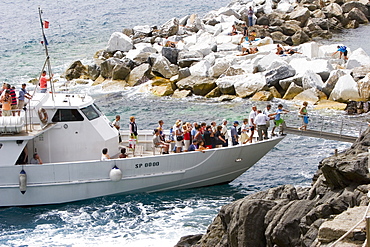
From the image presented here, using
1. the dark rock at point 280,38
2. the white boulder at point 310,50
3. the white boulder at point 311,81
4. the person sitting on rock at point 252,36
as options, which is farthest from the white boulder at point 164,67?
the dark rock at point 280,38

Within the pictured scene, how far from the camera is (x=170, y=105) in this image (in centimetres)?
3259

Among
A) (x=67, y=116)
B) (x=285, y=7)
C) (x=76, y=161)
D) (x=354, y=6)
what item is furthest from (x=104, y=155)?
(x=354, y=6)

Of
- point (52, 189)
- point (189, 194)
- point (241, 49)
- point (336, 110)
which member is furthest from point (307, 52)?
point (52, 189)

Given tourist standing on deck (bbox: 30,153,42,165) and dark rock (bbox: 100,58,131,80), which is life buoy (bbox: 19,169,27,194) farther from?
dark rock (bbox: 100,58,131,80)

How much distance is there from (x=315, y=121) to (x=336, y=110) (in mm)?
2197

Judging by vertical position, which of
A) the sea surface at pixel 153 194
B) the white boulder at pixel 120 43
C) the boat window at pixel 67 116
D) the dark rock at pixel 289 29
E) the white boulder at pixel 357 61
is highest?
the dark rock at pixel 289 29

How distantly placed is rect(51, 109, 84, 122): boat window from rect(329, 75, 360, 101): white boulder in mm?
15127

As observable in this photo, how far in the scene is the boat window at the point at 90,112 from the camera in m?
20.2

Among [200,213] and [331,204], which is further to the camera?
[200,213]

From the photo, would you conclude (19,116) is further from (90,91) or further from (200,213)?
(90,91)

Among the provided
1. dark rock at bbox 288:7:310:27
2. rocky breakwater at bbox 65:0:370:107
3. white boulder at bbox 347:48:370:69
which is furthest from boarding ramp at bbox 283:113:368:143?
dark rock at bbox 288:7:310:27

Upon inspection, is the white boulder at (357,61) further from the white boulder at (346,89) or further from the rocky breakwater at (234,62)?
the white boulder at (346,89)

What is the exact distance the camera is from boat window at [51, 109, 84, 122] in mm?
19938

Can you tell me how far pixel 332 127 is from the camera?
25.2 m
